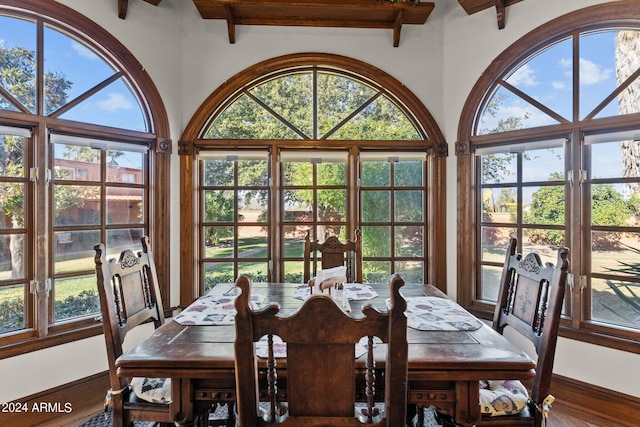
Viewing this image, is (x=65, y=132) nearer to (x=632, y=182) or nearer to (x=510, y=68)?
(x=510, y=68)

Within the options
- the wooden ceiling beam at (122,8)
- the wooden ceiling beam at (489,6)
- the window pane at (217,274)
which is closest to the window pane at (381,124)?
the wooden ceiling beam at (489,6)

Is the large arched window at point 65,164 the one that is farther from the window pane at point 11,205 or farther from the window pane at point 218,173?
the window pane at point 218,173

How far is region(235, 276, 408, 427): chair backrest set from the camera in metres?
0.84

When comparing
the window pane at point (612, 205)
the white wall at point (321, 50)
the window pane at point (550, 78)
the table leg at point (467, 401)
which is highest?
the white wall at point (321, 50)

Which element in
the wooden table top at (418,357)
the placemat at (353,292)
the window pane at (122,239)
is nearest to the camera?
the wooden table top at (418,357)

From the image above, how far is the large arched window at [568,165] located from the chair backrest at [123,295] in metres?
2.44

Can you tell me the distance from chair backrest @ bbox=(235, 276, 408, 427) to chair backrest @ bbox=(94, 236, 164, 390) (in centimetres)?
88

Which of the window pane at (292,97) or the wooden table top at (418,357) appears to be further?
the window pane at (292,97)

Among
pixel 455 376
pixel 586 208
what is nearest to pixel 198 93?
pixel 455 376

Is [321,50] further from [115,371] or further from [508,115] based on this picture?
[115,371]

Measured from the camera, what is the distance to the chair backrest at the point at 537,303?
128cm

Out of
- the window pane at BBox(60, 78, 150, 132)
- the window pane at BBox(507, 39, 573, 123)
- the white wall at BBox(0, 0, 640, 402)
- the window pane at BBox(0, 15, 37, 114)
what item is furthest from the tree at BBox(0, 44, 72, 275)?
the window pane at BBox(507, 39, 573, 123)

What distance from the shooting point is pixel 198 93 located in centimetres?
288

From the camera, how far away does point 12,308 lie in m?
2.06
